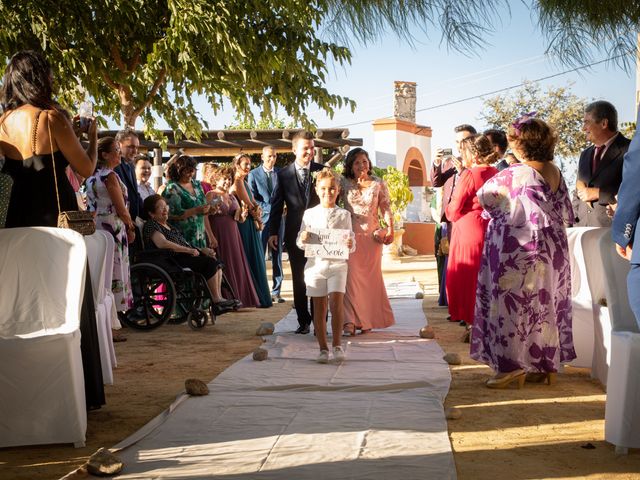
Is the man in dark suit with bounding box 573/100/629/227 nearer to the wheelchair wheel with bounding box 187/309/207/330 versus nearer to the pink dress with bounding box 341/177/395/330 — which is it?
the pink dress with bounding box 341/177/395/330

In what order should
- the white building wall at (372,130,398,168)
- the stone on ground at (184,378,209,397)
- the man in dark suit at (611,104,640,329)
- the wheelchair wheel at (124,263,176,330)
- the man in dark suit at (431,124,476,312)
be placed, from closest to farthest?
the man in dark suit at (611,104,640,329) → the stone on ground at (184,378,209,397) → the man in dark suit at (431,124,476,312) → the wheelchair wheel at (124,263,176,330) → the white building wall at (372,130,398,168)

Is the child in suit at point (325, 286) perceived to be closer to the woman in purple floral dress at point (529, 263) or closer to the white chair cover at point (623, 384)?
the woman in purple floral dress at point (529, 263)

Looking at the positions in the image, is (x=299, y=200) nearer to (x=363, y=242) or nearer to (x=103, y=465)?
(x=363, y=242)

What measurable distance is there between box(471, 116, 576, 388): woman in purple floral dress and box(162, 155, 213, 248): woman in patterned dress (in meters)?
5.01

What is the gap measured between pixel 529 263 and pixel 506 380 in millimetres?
784

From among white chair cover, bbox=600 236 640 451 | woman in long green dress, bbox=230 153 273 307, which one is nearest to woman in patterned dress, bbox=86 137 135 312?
woman in long green dress, bbox=230 153 273 307

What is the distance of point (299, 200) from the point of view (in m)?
9.36

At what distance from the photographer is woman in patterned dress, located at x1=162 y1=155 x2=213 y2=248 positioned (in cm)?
1062

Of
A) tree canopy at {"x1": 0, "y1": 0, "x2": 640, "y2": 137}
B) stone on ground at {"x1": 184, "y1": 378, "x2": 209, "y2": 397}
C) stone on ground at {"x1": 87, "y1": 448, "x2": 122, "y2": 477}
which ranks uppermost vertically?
tree canopy at {"x1": 0, "y1": 0, "x2": 640, "y2": 137}

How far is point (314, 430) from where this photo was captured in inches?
189

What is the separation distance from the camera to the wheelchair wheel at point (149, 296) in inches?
Answer: 374

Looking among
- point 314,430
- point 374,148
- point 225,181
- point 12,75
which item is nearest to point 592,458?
point 314,430

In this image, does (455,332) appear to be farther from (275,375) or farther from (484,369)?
(275,375)

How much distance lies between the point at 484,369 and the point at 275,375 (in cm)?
157
